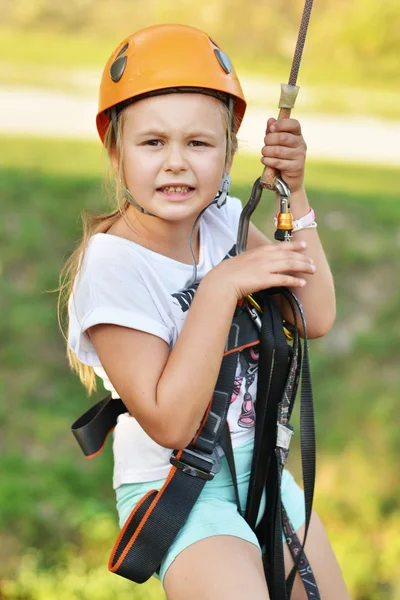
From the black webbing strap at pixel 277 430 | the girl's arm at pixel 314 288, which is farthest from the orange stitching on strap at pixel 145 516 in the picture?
the girl's arm at pixel 314 288

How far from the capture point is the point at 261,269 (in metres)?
2.27

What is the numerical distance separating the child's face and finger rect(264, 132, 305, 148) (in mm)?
125

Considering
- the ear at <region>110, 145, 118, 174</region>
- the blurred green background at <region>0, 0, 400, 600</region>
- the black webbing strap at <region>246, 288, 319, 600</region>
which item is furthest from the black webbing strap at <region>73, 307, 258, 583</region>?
the blurred green background at <region>0, 0, 400, 600</region>

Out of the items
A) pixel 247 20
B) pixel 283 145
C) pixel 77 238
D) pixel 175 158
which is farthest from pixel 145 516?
pixel 247 20

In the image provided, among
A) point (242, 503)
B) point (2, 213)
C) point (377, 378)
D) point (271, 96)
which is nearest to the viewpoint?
point (242, 503)

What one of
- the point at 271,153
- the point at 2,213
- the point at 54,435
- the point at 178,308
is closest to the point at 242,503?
the point at 178,308

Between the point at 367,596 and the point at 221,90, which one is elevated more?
the point at 221,90

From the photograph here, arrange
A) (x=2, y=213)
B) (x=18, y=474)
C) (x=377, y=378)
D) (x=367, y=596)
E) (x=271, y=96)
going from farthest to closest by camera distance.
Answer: (x=271, y=96), (x=2, y=213), (x=377, y=378), (x=18, y=474), (x=367, y=596)

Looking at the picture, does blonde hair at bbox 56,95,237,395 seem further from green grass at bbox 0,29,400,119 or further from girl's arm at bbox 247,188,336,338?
green grass at bbox 0,29,400,119

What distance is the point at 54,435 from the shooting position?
5.18 meters

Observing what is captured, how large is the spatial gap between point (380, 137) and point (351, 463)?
16.1ft

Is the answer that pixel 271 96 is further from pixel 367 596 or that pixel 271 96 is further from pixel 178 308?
pixel 178 308

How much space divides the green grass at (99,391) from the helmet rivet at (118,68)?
863 mm

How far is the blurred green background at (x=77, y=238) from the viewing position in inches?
171
